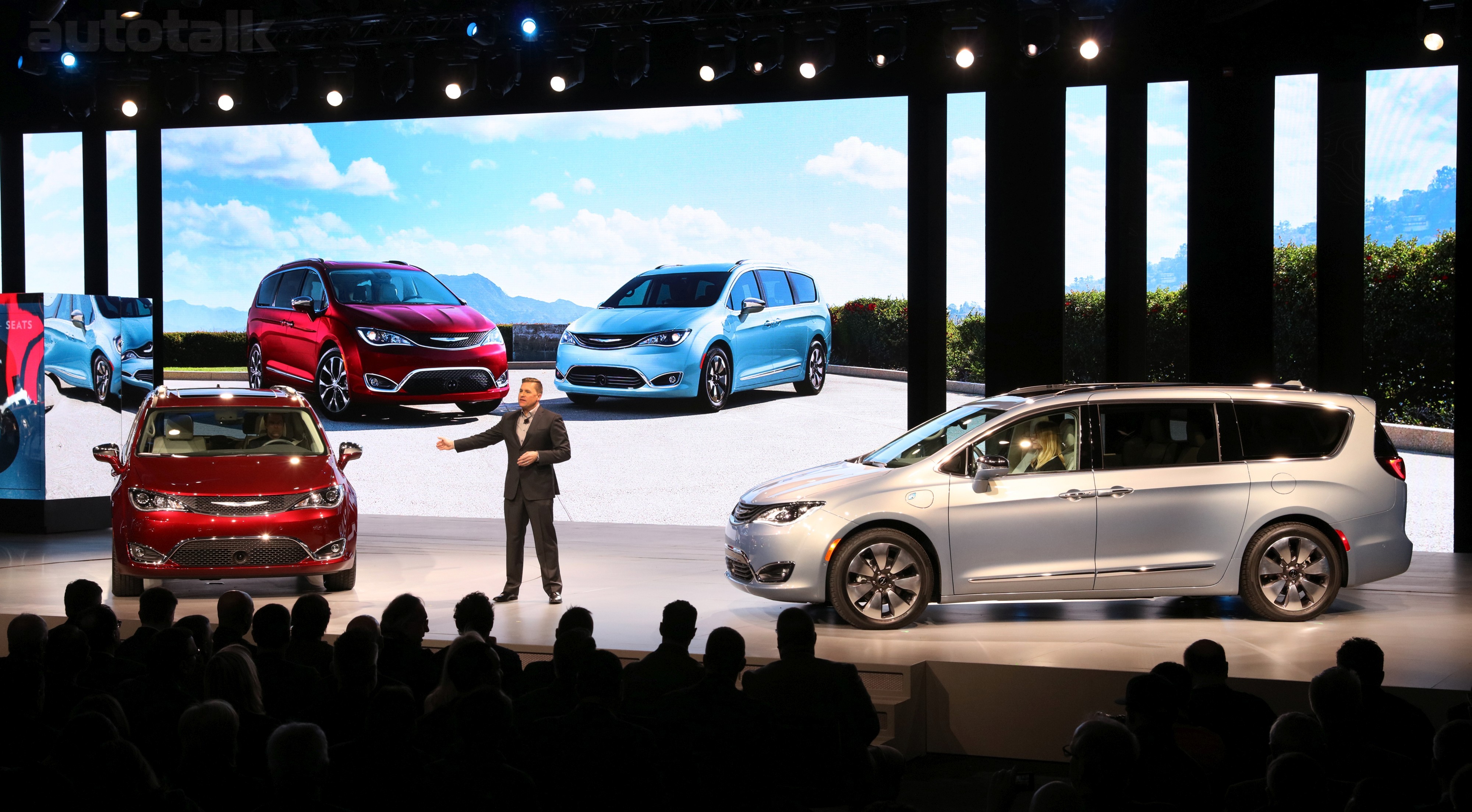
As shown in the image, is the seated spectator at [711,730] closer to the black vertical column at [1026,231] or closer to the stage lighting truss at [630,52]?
the black vertical column at [1026,231]

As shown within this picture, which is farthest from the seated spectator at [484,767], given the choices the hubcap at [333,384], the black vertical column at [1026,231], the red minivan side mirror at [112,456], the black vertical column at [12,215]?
the black vertical column at [12,215]

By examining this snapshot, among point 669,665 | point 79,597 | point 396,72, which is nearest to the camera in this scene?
point 669,665

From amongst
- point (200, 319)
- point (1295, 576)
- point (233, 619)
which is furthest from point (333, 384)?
point (1295, 576)

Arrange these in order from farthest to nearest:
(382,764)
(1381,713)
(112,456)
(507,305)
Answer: (507,305), (112,456), (1381,713), (382,764)

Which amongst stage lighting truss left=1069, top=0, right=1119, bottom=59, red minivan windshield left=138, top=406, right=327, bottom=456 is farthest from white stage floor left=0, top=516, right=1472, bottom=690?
stage lighting truss left=1069, top=0, right=1119, bottom=59

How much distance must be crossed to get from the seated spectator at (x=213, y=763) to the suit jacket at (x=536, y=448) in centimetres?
486

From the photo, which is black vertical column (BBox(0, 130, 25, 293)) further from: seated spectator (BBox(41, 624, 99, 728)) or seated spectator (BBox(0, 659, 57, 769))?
seated spectator (BBox(0, 659, 57, 769))

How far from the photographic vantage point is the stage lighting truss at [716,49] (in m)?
10.5

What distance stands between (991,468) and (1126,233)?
4604 mm

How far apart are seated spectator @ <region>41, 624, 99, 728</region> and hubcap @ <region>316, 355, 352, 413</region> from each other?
7.82 metres

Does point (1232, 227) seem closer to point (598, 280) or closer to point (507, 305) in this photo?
point (598, 280)

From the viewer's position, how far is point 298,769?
297cm

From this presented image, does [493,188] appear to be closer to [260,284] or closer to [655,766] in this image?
[260,284]

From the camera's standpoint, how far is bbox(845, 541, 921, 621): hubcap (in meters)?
7.30
